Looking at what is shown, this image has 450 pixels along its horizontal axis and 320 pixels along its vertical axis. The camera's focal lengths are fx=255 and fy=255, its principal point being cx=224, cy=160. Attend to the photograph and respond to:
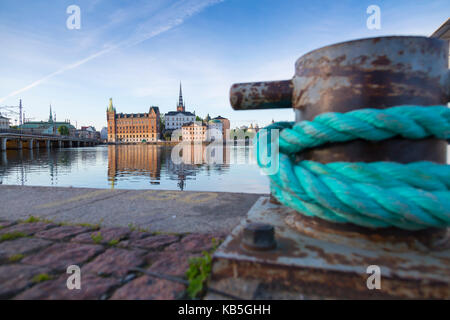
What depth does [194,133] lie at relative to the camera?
4471 inches

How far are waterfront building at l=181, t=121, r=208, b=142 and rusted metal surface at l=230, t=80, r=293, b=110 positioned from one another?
112 m

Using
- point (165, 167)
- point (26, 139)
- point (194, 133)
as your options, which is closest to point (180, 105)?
point (194, 133)

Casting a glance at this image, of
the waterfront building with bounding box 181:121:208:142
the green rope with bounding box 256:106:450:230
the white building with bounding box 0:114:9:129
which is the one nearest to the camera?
the green rope with bounding box 256:106:450:230

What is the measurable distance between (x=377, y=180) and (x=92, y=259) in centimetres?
176

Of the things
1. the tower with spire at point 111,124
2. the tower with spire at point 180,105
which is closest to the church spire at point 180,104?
the tower with spire at point 180,105

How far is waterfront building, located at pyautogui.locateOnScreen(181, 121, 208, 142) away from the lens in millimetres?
113375

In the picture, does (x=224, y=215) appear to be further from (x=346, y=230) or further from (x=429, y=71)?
(x=429, y=71)

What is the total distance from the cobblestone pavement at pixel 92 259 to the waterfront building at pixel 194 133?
112 meters

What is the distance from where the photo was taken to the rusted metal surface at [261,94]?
1.60m

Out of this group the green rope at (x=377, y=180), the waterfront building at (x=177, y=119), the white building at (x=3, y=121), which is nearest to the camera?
the green rope at (x=377, y=180)

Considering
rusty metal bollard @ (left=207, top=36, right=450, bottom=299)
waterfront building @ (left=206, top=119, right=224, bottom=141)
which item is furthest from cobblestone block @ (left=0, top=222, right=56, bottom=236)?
waterfront building @ (left=206, top=119, right=224, bottom=141)

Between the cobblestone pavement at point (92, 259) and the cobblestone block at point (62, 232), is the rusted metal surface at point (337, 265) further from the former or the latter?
the cobblestone block at point (62, 232)

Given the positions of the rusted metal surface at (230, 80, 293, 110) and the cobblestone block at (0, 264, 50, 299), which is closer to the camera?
the cobblestone block at (0, 264, 50, 299)

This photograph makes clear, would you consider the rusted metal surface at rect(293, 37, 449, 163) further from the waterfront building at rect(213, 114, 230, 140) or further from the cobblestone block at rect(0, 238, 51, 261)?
the waterfront building at rect(213, 114, 230, 140)
